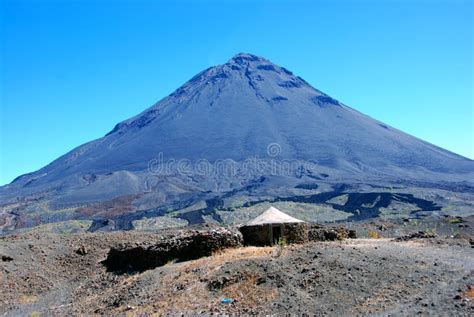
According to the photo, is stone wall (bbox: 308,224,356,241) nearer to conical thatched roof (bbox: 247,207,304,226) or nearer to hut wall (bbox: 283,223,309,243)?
hut wall (bbox: 283,223,309,243)

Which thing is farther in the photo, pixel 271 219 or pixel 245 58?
pixel 245 58

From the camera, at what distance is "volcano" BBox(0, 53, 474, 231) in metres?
65.4

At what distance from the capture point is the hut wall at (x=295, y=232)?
19.5 m

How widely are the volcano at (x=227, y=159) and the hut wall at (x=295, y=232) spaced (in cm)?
2501

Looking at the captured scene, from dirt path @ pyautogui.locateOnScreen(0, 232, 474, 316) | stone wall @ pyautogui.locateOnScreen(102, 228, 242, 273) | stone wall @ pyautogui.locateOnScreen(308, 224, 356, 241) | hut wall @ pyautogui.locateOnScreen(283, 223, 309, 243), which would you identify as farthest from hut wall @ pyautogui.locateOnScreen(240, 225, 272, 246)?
stone wall @ pyautogui.locateOnScreen(308, 224, 356, 241)

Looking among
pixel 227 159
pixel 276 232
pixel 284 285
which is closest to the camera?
pixel 284 285

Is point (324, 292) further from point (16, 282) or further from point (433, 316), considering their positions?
point (16, 282)

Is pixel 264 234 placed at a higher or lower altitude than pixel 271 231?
lower

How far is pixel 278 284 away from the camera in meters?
12.7

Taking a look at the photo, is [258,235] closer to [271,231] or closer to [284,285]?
[271,231]

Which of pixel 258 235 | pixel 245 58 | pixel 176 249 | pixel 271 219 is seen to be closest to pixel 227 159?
pixel 271 219

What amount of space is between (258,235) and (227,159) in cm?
8125

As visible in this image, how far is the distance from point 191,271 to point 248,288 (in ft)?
9.67

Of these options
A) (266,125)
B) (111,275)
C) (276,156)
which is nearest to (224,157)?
(276,156)
